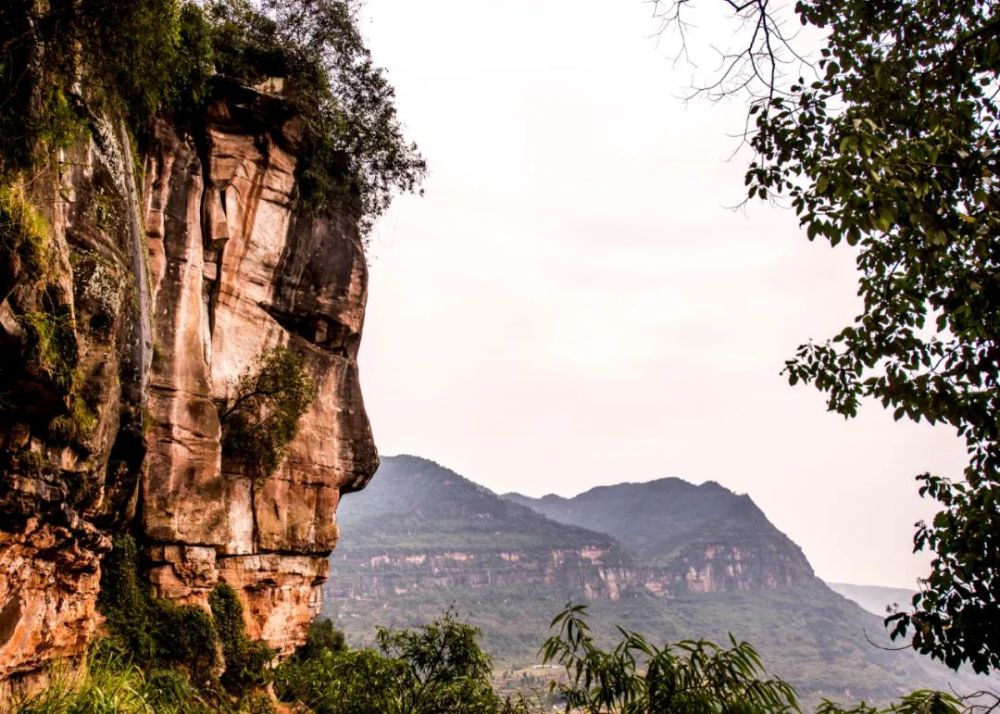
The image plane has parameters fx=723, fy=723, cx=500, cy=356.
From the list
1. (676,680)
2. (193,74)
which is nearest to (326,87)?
(193,74)

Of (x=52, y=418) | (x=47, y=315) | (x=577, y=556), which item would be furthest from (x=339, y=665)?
(x=577, y=556)

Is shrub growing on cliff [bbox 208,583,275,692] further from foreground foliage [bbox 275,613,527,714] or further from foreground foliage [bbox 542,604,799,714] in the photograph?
foreground foliage [bbox 542,604,799,714]

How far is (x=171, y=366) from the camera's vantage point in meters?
14.7

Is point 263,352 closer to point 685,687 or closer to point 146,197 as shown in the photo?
point 146,197

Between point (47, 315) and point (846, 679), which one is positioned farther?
point (846, 679)

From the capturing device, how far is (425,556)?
18338cm

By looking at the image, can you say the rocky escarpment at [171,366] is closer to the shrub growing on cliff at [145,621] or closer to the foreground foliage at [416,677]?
the shrub growing on cliff at [145,621]

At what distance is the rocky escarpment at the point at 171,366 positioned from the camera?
29.5 feet

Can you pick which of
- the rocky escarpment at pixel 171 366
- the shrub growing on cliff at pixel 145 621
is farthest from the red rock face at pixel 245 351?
the shrub growing on cliff at pixel 145 621

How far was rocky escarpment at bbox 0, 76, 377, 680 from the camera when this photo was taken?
8.98 m

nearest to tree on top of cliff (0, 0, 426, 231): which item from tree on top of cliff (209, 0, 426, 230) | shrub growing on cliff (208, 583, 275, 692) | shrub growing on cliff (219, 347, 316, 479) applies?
tree on top of cliff (209, 0, 426, 230)

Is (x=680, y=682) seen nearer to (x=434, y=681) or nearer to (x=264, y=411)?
(x=434, y=681)

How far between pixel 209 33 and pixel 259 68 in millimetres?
2097

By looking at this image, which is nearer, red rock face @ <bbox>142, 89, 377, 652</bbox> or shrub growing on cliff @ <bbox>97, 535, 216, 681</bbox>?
shrub growing on cliff @ <bbox>97, 535, 216, 681</bbox>
